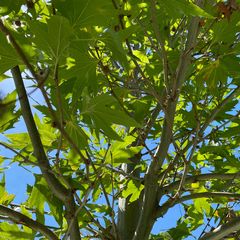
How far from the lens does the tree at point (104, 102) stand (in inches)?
32.0

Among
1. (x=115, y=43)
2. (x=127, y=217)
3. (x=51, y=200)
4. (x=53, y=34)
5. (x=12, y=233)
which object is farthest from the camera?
(x=127, y=217)

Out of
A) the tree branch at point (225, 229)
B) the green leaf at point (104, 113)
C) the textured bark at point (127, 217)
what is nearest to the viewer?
the green leaf at point (104, 113)

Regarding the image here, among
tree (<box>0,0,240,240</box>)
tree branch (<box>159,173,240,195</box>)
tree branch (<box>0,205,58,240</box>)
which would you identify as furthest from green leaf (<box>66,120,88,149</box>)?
tree branch (<box>159,173,240,195</box>)

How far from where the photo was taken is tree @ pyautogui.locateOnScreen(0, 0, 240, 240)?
2.67ft

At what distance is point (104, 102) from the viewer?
35.4 inches

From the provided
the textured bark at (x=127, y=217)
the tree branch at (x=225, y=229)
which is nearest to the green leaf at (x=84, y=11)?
the tree branch at (x=225, y=229)

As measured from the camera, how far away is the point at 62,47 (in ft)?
2.43

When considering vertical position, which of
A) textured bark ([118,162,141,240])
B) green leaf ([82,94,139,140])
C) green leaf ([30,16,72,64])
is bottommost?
green leaf ([30,16,72,64])

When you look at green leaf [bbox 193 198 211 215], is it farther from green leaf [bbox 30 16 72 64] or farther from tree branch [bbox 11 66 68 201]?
green leaf [bbox 30 16 72 64]

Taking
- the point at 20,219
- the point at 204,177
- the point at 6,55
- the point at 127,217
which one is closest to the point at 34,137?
the point at 20,219

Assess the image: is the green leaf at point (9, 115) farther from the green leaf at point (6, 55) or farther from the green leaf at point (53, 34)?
the green leaf at point (53, 34)

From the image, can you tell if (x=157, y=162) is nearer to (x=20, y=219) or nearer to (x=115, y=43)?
(x=20, y=219)

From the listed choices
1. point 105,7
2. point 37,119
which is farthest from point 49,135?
point 105,7

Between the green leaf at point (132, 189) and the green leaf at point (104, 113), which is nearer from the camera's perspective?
the green leaf at point (104, 113)
